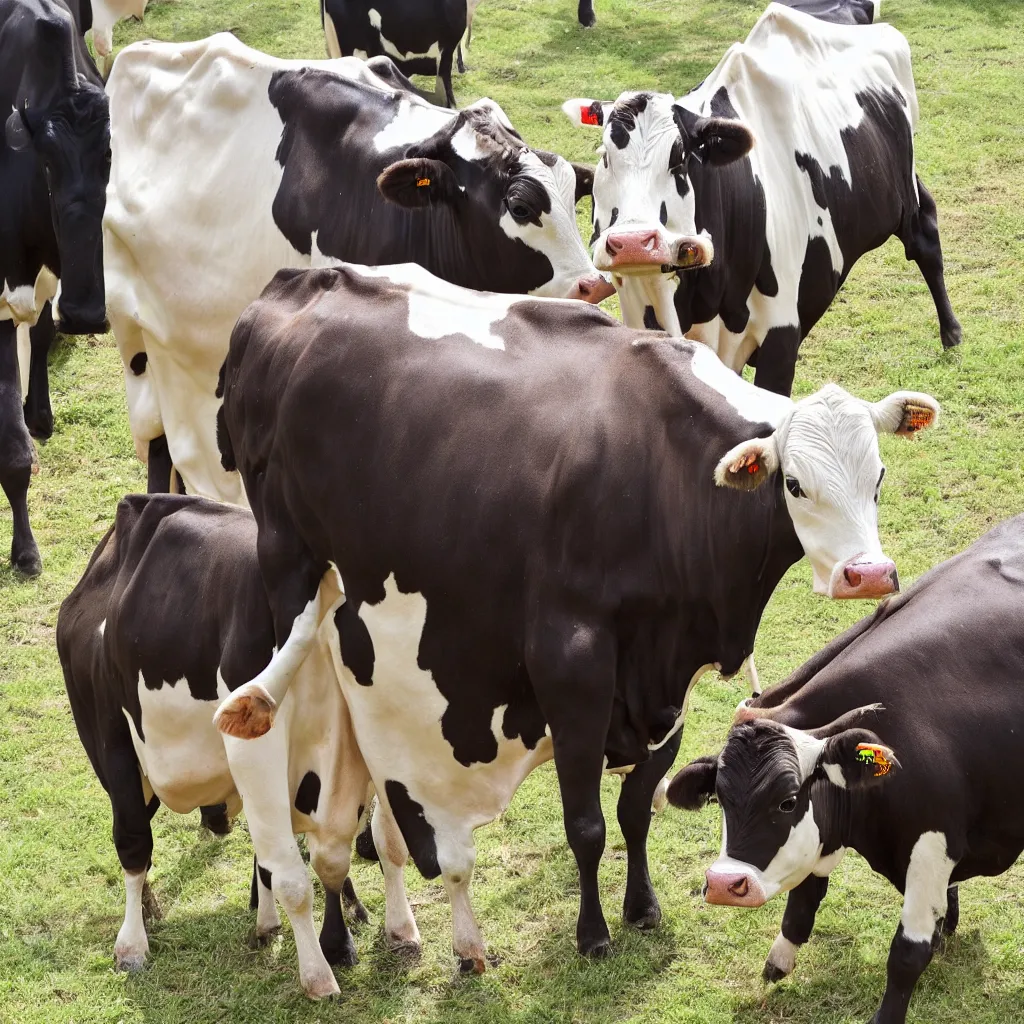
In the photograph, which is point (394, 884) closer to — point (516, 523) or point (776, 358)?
point (516, 523)

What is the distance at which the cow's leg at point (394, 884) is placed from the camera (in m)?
6.25

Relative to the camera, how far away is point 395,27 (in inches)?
560

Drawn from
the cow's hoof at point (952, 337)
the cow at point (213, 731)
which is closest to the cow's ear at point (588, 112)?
the cow at point (213, 731)

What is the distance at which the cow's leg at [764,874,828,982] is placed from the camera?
5.94m

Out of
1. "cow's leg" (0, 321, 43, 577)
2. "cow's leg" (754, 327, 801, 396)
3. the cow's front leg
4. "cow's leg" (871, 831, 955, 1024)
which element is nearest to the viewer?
the cow's front leg

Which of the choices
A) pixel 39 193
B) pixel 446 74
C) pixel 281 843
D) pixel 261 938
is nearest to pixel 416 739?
pixel 281 843

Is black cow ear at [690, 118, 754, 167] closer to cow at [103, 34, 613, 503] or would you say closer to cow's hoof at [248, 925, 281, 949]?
cow at [103, 34, 613, 503]

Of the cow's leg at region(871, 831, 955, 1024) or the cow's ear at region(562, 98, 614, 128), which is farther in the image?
the cow's ear at region(562, 98, 614, 128)

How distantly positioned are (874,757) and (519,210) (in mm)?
2948

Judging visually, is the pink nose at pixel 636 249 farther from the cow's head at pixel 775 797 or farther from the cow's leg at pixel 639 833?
the cow's head at pixel 775 797

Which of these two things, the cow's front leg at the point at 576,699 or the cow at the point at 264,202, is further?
the cow at the point at 264,202

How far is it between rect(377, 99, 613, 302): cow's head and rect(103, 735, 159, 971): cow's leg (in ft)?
8.57

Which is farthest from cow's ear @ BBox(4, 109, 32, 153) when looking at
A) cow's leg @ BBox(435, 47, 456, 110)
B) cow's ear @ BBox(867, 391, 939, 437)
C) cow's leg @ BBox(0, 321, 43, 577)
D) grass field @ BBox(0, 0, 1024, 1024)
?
cow's leg @ BBox(435, 47, 456, 110)

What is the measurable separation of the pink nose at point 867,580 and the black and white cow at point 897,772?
0.83 meters
